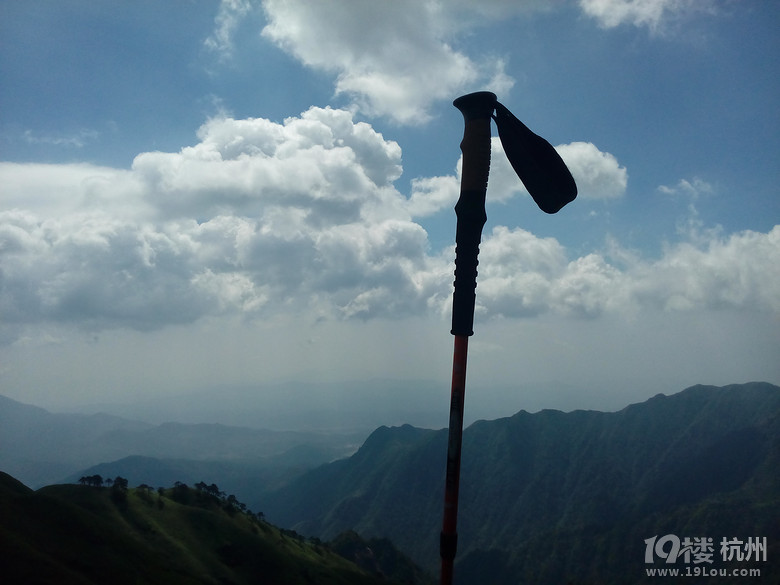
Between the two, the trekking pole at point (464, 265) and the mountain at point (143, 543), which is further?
the mountain at point (143, 543)

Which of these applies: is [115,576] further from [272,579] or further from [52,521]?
[272,579]

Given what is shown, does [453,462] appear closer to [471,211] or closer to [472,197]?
Result: [471,211]

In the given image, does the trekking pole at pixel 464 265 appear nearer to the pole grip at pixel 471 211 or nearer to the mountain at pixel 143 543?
the pole grip at pixel 471 211

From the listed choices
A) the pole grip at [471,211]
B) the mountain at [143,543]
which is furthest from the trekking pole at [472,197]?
the mountain at [143,543]

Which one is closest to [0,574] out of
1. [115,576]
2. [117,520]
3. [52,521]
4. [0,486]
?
[115,576]

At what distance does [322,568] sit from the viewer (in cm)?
16400

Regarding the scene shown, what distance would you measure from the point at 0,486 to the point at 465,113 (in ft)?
489

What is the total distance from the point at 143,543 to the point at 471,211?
5832 inches

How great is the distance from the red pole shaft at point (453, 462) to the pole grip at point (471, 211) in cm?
44

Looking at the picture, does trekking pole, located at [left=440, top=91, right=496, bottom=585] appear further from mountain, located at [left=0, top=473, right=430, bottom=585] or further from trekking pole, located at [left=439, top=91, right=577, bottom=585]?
mountain, located at [left=0, top=473, right=430, bottom=585]

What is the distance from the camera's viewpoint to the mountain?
98.1 metres

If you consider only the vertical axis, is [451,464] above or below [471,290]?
below

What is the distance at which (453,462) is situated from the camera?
8797 millimetres

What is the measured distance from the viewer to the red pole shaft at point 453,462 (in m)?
8.60
